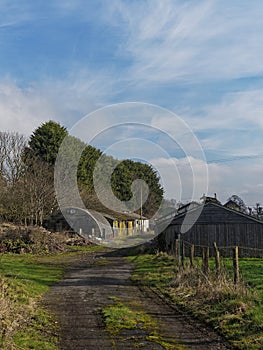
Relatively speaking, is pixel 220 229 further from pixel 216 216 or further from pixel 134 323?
pixel 134 323

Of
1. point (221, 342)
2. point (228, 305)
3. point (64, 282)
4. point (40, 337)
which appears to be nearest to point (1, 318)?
point (40, 337)

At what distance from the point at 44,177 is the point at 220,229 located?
20482 mm

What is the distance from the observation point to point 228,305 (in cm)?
939

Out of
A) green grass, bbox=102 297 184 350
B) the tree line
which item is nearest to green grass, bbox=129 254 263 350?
green grass, bbox=102 297 184 350

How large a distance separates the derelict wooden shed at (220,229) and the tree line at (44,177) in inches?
A: 261

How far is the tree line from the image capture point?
3919cm

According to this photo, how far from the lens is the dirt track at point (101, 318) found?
725 cm

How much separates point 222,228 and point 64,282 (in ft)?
48.4

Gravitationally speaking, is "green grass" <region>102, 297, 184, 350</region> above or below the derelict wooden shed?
below

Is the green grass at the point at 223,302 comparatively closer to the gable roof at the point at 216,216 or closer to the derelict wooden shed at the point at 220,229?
the derelict wooden shed at the point at 220,229

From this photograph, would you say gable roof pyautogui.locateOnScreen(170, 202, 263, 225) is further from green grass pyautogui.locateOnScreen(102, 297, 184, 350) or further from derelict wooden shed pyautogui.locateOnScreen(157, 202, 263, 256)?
green grass pyautogui.locateOnScreen(102, 297, 184, 350)

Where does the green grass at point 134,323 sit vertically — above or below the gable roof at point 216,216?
below

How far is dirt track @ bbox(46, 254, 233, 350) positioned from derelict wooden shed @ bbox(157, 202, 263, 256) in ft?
40.7

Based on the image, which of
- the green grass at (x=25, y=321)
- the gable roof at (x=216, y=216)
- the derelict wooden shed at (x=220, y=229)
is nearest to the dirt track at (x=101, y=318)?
the green grass at (x=25, y=321)
